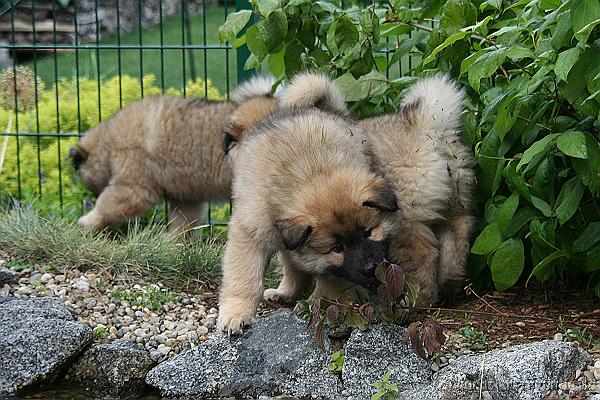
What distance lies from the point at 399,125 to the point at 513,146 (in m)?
0.60

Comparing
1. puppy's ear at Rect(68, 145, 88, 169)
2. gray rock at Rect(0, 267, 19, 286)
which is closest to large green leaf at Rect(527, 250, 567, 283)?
gray rock at Rect(0, 267, 19, 286)

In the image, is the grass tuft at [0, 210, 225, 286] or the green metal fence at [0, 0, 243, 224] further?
the green metal fence at [0, 0, 243, 224]

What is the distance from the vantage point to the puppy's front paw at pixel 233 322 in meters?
4.70

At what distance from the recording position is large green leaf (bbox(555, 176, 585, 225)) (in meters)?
4.27

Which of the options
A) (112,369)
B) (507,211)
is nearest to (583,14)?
(507,211)

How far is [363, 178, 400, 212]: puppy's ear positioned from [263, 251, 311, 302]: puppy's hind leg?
0.96 metres

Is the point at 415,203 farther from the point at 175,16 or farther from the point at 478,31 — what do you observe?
the point at 175,16

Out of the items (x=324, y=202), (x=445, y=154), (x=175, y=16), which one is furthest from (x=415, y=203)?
(x=175, y=16)

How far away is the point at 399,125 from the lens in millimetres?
5090

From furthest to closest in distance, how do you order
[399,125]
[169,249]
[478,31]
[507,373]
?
[169,249] → [399,125] → [478,31] → [507,373]

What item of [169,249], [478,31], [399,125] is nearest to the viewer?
[478,31]

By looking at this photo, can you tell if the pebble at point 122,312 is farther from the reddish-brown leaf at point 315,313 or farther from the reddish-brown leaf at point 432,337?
the reddish-brown leaf at point 432,337

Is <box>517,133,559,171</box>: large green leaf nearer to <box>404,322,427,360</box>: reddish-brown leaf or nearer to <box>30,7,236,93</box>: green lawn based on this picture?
<box>404,322,427,360</box>: reddish-brown leaf

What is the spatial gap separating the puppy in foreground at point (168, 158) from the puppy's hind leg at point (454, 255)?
211 centimetres
